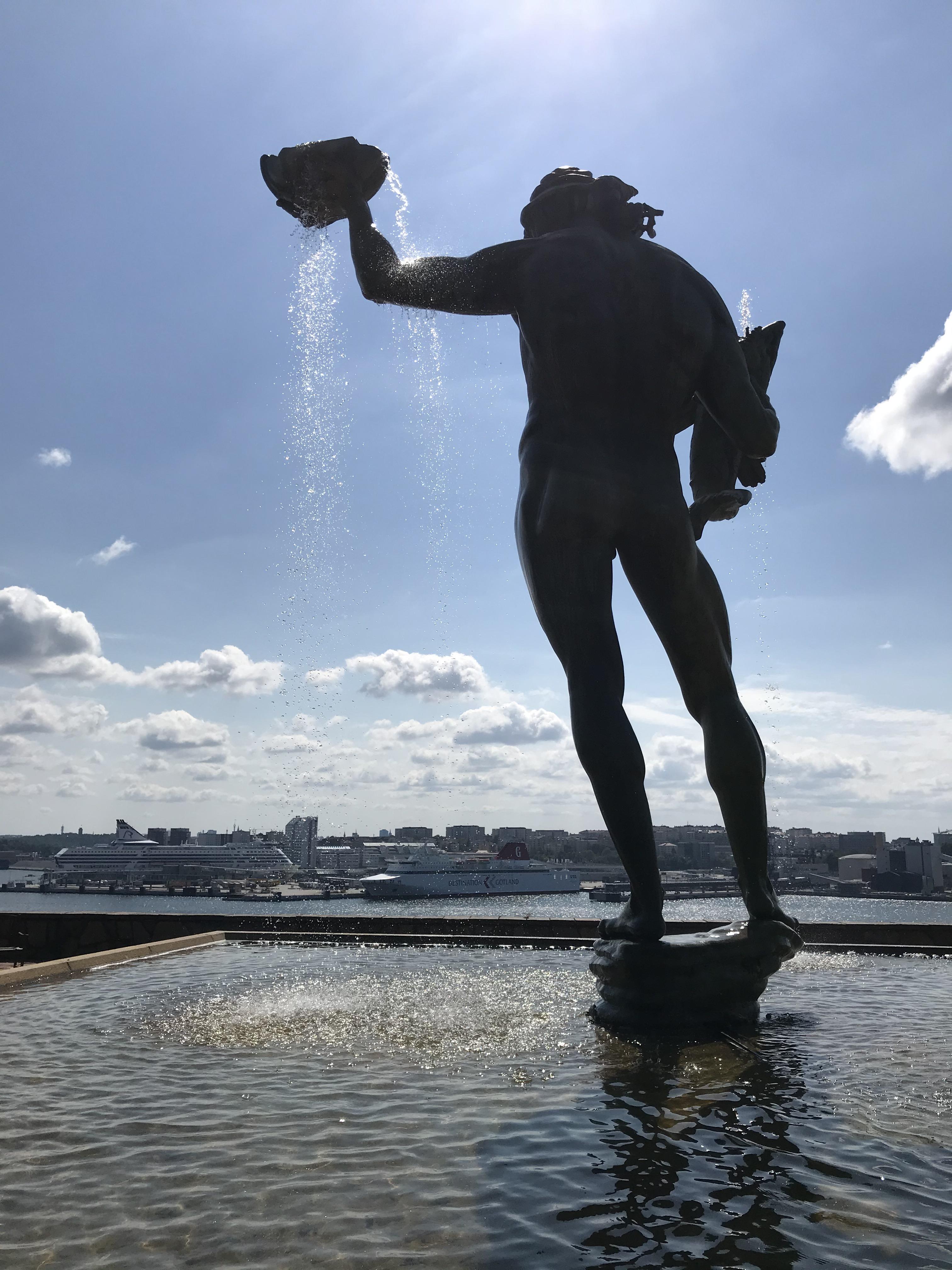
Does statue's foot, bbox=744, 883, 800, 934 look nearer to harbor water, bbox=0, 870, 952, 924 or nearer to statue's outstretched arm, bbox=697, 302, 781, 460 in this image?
statue's outstretched arm, bbox=697, 302, 781, 460

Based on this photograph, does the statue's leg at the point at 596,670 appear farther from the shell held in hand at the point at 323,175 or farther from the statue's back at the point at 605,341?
the shell held in hand at the point at 323,175

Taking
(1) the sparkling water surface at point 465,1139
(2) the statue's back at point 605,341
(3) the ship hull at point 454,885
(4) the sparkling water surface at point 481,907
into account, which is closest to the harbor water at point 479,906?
(4) the sparkling water surface at point 481,907

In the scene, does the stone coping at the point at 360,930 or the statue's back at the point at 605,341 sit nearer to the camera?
the statue's back at the point at 605,341

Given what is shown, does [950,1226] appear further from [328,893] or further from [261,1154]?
[328,893]

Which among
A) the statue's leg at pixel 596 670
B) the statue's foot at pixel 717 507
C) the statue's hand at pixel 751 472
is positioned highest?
the statue's hand at pixel 751 472

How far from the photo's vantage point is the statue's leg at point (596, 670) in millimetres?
4695

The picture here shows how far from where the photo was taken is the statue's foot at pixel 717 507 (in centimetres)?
554

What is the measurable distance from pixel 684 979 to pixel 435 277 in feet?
12.5

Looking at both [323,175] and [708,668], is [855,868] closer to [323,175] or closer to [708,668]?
[708,668]

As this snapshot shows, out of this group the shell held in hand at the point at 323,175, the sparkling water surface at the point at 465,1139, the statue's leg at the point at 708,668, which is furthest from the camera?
the shell held in hand at the point at 323,175

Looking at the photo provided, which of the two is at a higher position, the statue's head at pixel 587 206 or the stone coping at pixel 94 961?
the statue's head at pixel 587 206

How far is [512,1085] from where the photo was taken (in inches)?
132

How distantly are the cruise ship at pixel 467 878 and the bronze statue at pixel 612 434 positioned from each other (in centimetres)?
8492

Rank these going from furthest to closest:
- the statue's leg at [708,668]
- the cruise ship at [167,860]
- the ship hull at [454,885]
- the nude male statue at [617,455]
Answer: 1. the cruise ship at [167,860]
2. the ship hull at [454,885]
3. the statue's leg at [708,668]
4. the nude male statue at [617,455]
